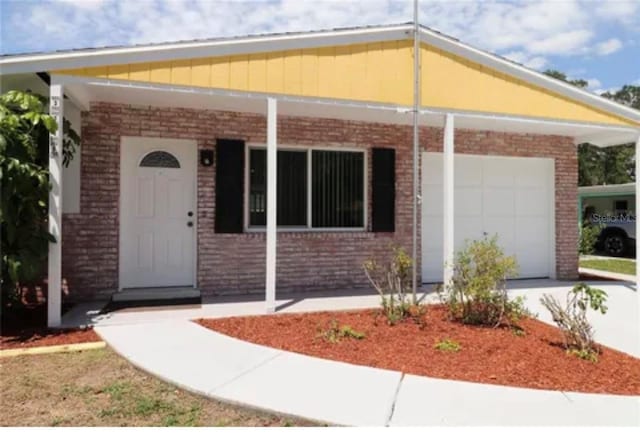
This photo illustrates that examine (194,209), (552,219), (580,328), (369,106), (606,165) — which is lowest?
(580,328)

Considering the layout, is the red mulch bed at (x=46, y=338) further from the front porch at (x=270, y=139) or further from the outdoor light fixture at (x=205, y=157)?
the outdoor light fixture at (x=205, y=157)

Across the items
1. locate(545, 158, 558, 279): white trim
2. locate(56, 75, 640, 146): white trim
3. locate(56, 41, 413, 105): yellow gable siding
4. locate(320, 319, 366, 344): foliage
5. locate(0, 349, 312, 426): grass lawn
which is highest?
locate(56, 41, 413, 105): yellow gable siding

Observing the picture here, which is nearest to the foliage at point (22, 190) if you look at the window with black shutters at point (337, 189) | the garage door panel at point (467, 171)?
the window with black shutters at point (337, 189)

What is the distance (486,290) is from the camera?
5328mm

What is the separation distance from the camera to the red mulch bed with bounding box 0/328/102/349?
4711 mm

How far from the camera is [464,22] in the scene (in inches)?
278

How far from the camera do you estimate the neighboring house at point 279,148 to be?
5945 millimetres

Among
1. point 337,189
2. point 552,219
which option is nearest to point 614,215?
point 552,219

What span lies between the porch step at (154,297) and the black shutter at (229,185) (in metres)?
1.12

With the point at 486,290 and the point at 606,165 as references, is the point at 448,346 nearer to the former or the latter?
the point at 486,290

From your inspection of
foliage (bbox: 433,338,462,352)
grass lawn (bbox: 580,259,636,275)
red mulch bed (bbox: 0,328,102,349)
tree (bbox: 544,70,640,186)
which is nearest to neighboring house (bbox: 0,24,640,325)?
red mulch bed (bbox: 0,328,102,349)

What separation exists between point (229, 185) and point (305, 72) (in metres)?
2.24

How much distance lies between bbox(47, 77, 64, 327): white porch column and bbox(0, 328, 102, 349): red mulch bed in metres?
0.24

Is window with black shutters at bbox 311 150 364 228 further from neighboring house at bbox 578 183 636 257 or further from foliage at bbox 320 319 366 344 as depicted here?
neighboring house at bbox 578 183 636 257
